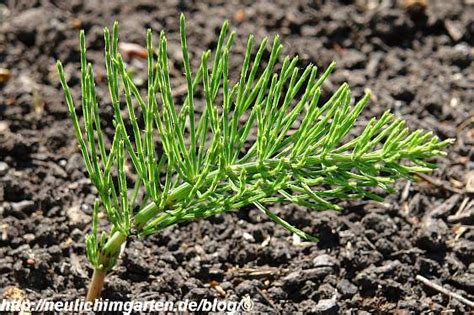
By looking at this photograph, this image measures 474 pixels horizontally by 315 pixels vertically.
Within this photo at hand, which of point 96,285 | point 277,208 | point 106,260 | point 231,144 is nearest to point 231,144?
point 231,144

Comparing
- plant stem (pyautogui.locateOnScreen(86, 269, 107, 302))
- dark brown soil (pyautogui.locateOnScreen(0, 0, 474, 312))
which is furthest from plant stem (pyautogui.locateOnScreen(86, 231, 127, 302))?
dark brown soil (pyautogui.locateOnScreen(0, 0, 474, 312))

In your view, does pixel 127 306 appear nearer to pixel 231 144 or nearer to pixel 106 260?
pixel 106 260

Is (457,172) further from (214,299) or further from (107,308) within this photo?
(107,308)

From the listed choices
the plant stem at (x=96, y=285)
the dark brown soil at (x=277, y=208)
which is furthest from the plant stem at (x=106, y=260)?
the dark brown soil at (x=277, y=208)

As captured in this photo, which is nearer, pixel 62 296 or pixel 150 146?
pixel 150 146

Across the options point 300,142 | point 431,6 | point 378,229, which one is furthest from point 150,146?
point 431,6

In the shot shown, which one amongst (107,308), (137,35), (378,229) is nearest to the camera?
(107,308)
